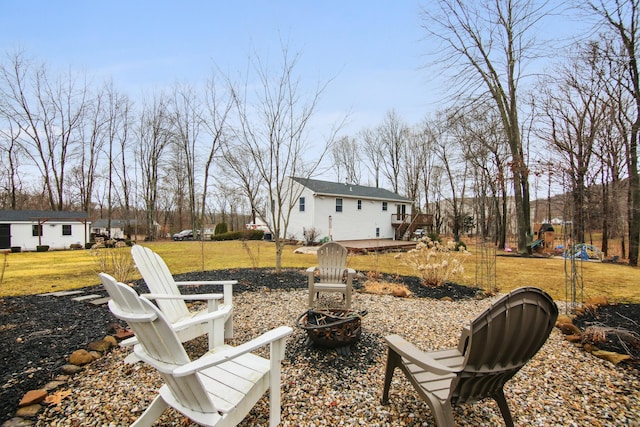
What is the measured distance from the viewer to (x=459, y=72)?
1302 cm

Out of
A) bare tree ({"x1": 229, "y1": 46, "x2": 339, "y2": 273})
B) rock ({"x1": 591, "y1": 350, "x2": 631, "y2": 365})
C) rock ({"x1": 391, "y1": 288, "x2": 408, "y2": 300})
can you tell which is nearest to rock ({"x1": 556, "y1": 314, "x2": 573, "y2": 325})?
rock ({"x1": 591, "y1": 350, "x2": 631, "y2": 365})

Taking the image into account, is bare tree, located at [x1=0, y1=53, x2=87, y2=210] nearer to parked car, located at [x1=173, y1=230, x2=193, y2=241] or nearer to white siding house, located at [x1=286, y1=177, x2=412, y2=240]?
parked car, located at [x1=173, y1=230, x2=193, y2=241]

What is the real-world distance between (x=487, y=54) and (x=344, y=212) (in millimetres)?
10731

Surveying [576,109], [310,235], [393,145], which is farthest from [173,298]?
[393,145]

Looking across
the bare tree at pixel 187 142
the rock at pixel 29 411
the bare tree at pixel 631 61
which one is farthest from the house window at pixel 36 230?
the bare tree at pixel 631 61

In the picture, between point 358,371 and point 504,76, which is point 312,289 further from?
point 504,76

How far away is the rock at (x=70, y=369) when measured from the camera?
99.3 inches

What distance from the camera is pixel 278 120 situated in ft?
21.0

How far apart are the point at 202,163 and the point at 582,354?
24210mm

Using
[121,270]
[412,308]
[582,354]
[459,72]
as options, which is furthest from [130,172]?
[582,354]

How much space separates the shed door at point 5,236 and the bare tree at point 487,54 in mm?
23724

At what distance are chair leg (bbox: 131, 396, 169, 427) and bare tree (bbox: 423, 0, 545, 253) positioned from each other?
14.4m

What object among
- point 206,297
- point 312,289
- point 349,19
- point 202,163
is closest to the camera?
point 206,297

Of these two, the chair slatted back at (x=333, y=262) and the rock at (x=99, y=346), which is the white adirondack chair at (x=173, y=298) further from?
the chair slatted back at (x=333, y=262)
